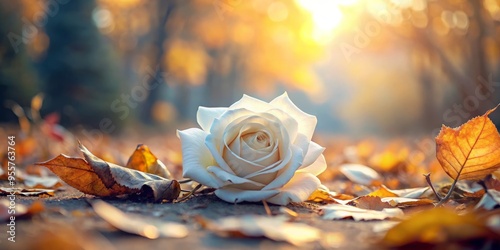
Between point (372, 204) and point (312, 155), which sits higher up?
point (312, 155)

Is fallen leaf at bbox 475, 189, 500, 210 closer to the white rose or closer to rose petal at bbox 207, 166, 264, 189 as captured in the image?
the white rose

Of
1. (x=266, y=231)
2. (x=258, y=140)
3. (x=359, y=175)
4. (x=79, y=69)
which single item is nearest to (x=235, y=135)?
(x=258, y=140)

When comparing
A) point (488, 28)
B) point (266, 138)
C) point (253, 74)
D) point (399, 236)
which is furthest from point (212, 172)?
point (253, 74)

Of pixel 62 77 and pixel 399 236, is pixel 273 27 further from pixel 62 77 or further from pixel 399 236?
pixel 399 236

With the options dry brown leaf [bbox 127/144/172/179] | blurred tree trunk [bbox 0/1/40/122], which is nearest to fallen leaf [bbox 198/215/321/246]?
dry brown leaf [bbox 127/144/172/179]

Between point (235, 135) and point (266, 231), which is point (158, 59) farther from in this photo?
point (266, 231)
